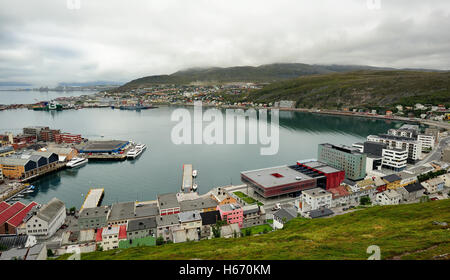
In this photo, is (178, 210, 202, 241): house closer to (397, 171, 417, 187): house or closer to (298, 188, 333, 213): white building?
(298, 188, 333, 213): white building

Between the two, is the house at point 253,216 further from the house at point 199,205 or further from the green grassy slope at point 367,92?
the green grassy slope at point 367,92

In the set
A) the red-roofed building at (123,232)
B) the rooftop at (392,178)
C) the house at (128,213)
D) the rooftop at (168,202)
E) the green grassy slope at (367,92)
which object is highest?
the green grassy slope at (367,92)

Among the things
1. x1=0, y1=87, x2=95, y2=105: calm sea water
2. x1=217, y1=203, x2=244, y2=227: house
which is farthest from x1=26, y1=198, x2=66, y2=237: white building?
x1=0, y1=87, x2=95, y2=105: calm sea water

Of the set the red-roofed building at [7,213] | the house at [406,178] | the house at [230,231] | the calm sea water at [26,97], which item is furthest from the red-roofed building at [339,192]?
the calm sea water at [26,97]

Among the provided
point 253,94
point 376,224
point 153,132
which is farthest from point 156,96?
point 376,224

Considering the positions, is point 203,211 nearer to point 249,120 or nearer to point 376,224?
point 376,224

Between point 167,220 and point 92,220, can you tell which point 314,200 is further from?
point 92,220

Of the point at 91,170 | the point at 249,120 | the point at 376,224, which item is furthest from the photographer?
the point at 249,120
